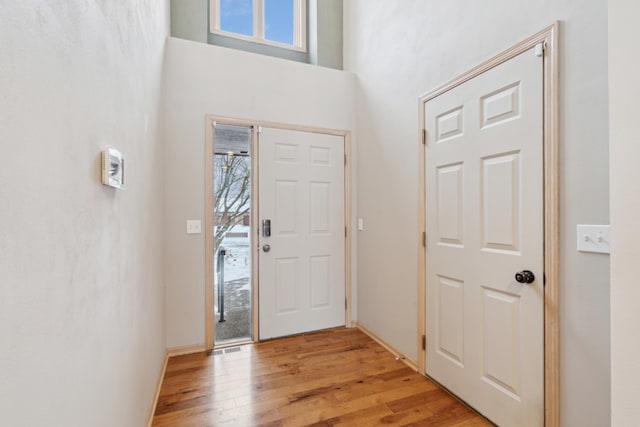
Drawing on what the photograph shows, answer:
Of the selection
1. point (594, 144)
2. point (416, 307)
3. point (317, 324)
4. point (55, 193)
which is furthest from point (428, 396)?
point (55, 193)

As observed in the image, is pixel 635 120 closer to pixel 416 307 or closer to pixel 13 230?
pixel 13 230

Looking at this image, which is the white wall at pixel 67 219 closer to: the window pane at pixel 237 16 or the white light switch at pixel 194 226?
the white light switch at pixel 194 226

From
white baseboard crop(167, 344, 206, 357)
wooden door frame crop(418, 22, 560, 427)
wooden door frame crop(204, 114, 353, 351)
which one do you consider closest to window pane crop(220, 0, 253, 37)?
wooden door frame crop(204, 114, 353, 351)

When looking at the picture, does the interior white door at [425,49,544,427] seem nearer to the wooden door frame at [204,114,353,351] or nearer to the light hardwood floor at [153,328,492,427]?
the light hardwood floor at [153,328,492,427]

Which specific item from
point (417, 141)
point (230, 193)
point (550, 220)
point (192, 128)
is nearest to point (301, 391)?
point (550, 220)

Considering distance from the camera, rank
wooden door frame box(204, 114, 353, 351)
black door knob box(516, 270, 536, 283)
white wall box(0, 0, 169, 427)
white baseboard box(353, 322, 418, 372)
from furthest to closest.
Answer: wooden door frame box(204, 114, 353, 351)
white baseboard box(353, 322, 418, 372)
black door knob box(516, 270, 536, 283)
white wall box(0, 0, 169, 427)

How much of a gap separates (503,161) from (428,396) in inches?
63.0

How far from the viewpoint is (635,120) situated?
84 centimetres

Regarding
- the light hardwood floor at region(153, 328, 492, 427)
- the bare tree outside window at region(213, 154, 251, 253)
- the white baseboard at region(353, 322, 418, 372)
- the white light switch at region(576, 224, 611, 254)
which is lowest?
the light hardwood floor at region(153, 328, 492, 427)

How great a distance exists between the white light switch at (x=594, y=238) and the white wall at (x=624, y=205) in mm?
494

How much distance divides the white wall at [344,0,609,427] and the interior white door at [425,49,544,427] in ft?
0.43

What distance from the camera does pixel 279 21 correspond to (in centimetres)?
363

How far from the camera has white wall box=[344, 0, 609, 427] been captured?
1.32 meters

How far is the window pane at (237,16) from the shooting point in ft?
11.1
